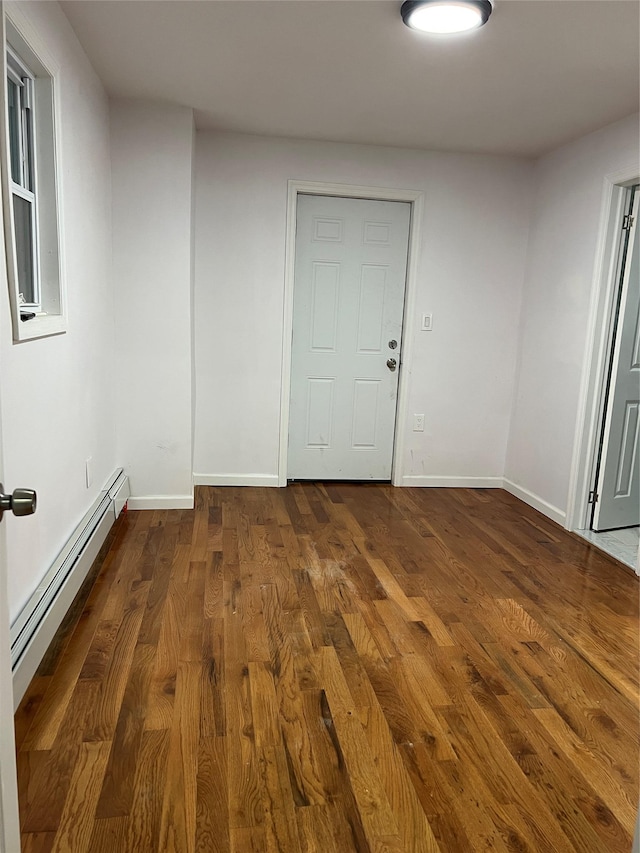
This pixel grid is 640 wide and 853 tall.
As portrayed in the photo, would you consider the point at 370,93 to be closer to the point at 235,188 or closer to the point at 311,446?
the point at 235,188

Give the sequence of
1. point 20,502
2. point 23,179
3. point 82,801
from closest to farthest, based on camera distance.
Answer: point 20,502, point 82,801, point 23,179

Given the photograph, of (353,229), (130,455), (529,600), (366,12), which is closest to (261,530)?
(130,455)

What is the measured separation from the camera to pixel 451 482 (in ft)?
15.7

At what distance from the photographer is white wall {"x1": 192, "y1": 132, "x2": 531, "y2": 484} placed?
4203 millimetres

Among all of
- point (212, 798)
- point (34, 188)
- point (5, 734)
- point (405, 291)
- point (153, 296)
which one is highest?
point (34, 188)

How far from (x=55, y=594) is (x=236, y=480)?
2231 millimetres

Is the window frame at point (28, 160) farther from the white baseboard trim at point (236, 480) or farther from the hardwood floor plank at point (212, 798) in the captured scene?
the white baseboard trim at point (236, 480)

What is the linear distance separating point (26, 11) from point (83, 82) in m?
0.87

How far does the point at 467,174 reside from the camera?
4410mm

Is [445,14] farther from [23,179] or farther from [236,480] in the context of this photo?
[236,480]

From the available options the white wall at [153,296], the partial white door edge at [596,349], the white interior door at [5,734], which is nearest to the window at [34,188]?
the white wall at [153,296]

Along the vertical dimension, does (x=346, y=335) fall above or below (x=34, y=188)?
below

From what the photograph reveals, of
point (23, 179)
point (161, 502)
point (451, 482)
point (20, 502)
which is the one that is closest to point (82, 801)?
point (20, 502)

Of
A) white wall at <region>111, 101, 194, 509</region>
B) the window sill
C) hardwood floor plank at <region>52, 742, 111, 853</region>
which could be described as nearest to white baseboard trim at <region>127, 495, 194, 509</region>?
Answer: white wall at <region>111, 101, 194, 509</region>
